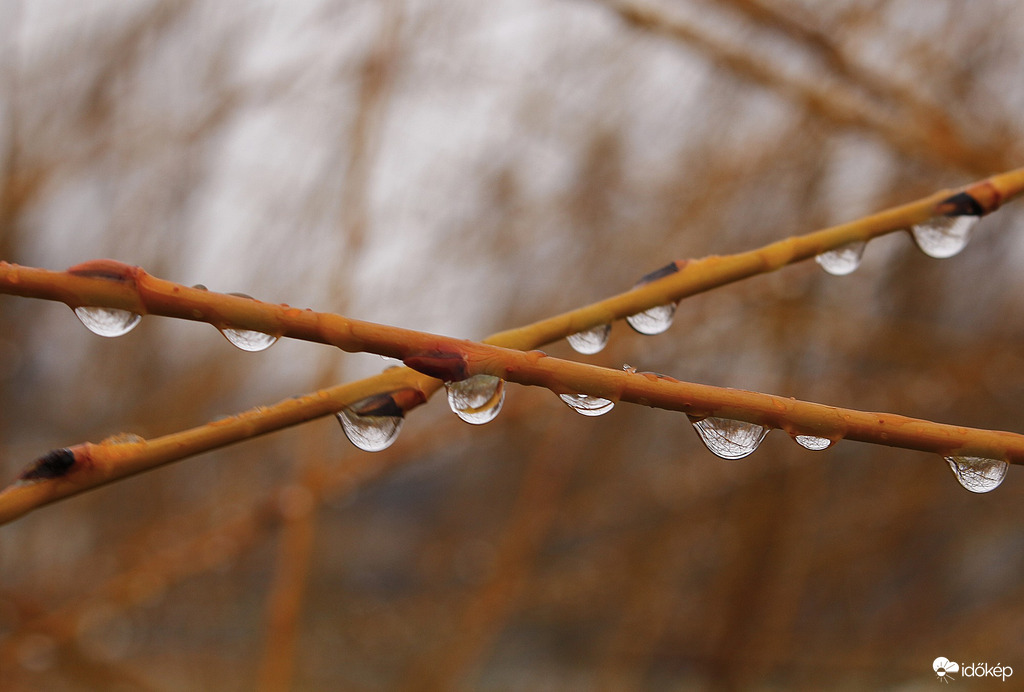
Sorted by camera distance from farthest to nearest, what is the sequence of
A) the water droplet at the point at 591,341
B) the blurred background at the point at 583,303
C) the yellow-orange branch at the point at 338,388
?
the blurred background at the point at 583,303
the water droplet at the point at 591,341
the yellow-orange branch at the point at 338,388

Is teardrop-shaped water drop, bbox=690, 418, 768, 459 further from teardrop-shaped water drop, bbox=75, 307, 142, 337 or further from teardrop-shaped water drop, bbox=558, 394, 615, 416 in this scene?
teardrop-shaped water drop, bbox=75, 307, 142, 337

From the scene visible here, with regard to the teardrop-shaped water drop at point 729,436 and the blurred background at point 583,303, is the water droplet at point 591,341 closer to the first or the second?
the teardrop-shaped water drop at point 729,436

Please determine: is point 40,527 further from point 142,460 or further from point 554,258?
point 142,460

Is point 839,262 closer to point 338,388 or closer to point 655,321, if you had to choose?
point 655,321

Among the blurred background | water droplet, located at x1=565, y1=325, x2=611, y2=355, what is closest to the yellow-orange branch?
water droplet, located at x1=565, y1=325, x2=611, y2=355

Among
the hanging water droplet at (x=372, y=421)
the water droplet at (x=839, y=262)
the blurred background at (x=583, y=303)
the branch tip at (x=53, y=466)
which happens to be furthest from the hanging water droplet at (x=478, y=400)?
the blurred background at (x=583, y=303)

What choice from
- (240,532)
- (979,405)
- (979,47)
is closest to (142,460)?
(240,532)
